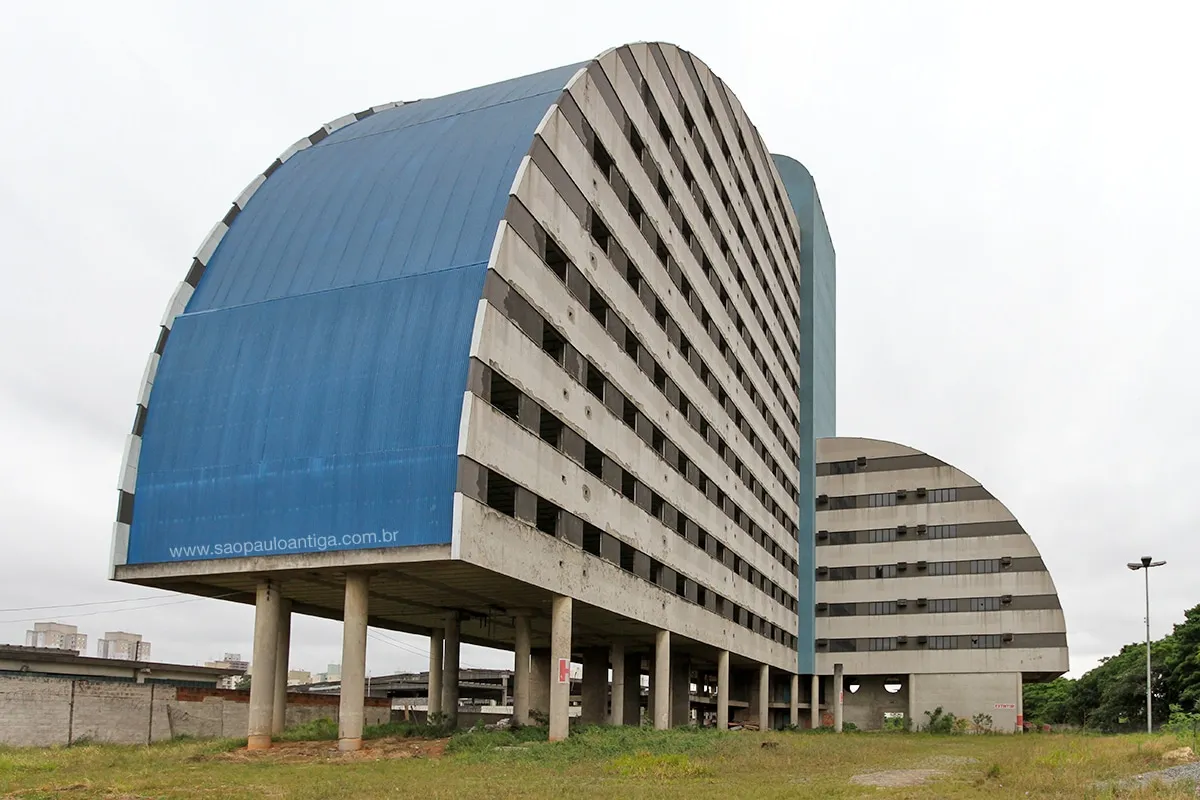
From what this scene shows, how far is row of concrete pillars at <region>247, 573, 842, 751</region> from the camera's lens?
34.5 m

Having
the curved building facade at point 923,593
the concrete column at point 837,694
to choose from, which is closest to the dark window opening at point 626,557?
the concrete column at point 837,694

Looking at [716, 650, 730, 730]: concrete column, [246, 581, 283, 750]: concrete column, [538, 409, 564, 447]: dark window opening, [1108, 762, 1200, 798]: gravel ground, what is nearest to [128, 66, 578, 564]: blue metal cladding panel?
[246, 581, 283, 750]: concrete column

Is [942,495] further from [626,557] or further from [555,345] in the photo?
[555,345]

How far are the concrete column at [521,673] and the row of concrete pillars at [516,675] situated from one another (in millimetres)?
38

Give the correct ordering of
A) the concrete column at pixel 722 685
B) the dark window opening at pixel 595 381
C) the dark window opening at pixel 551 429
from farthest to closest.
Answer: the concrete column at pixel 722 685 → the dark window opening at pixel 595 381 → the dark window opening at pixel 551 429

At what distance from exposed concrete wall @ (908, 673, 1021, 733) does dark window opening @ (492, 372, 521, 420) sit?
55334mm

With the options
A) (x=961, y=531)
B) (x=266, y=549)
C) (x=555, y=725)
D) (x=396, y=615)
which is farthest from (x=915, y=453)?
(x=266, y=549)

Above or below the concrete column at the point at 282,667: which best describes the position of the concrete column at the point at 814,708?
below

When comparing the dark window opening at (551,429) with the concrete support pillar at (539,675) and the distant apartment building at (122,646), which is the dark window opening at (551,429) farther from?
the distant apartment building at (122,646)

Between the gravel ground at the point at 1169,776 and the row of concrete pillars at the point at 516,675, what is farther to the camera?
the row of concrete pillars at the point at 516,675

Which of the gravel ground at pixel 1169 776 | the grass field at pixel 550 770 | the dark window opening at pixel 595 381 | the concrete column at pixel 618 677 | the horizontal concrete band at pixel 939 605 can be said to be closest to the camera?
the gravel ground at pixel 1169 776

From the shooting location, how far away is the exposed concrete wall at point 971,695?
7988 cm

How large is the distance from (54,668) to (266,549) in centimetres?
2588

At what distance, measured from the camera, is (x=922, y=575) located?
278 feet
